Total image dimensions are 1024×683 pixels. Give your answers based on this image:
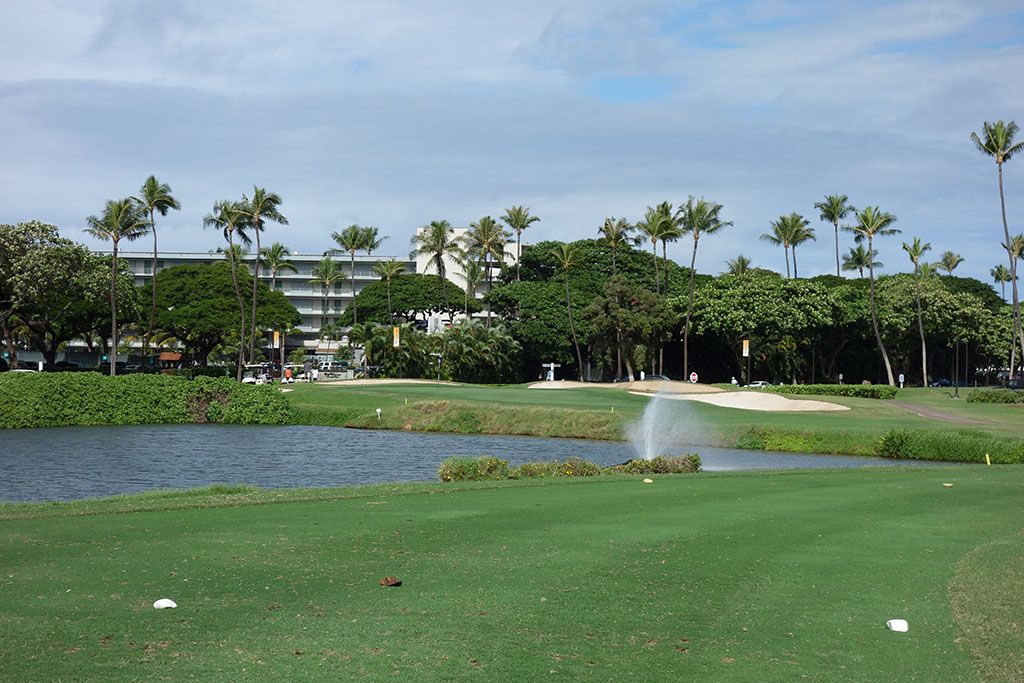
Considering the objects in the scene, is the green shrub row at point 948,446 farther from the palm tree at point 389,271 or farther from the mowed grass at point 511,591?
the palm tree at point 389,271

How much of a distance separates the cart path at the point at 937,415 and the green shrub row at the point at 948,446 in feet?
36.6

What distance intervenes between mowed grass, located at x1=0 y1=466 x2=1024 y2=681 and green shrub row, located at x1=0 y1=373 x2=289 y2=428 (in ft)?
140

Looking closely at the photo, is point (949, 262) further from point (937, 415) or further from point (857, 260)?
point (937, 415)

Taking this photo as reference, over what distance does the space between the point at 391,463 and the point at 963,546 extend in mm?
26372

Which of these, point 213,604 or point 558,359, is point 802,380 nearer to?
point 558,359

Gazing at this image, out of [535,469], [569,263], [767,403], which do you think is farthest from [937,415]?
[569,263]

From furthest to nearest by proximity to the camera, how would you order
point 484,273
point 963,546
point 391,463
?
point 484,273
point 391,463
point 963,546

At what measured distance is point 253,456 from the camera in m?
42.3

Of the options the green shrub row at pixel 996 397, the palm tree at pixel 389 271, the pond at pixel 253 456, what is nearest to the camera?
the pond at pixel 253 456

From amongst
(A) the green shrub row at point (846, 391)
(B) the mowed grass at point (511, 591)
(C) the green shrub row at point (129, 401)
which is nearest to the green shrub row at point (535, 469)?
(B) the mowed grass at point (511, 591)

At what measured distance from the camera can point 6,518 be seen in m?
17.2

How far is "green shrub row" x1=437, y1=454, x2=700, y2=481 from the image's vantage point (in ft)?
88.2

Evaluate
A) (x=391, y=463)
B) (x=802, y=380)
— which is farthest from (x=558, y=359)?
(x=391, y=463)

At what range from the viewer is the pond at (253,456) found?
108ft
